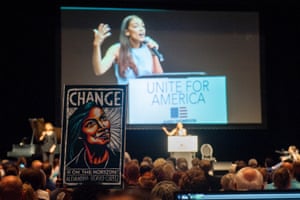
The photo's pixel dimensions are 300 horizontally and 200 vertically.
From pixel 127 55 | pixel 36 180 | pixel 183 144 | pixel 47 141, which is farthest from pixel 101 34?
pixel 36 180

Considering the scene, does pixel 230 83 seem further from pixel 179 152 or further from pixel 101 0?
pixel 101 0

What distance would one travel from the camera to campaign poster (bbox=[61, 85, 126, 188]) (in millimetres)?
2381

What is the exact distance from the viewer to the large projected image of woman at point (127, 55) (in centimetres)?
873

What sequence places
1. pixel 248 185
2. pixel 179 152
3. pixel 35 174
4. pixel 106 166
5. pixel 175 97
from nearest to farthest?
1. pixel 106 166
2. pixel 248 185
3. pixel 35 174
4. pixel 179 152
5. pixel 175 97

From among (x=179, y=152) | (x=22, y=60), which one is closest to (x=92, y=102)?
(x=179, y=152)

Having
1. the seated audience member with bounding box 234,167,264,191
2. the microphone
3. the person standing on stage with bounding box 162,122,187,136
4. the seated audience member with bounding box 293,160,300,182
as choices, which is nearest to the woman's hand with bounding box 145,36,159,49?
the microphone

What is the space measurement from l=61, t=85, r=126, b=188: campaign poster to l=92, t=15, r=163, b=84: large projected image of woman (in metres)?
6.29

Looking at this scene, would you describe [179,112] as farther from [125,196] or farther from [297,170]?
[125,196]

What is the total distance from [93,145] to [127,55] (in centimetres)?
641

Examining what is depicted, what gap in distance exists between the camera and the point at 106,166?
2.39 meters

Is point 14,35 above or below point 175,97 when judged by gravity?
above

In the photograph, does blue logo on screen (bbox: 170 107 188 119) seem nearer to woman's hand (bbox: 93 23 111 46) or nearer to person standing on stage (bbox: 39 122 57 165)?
woman's hand (bbox: 93 23 111 46)

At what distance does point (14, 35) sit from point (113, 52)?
6.84ft

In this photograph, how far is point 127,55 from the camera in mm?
8711
